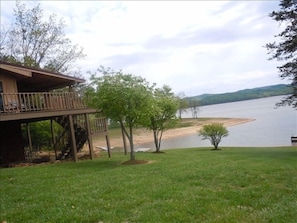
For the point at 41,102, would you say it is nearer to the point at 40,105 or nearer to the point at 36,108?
the point at 40,105

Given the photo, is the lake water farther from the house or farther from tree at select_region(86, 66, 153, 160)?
the house

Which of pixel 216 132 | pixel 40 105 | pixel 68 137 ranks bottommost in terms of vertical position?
pixel 216 132

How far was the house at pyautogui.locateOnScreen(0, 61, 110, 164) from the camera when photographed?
1416 cm

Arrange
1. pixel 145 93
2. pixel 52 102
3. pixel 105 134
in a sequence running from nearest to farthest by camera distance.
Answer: pixel 145 93 → pixel 52 102 → pixel 105 134

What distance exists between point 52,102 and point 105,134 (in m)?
5.36

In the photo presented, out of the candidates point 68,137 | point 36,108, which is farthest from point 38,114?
point 68,137

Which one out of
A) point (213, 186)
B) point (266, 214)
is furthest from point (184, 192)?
point (266, 214)

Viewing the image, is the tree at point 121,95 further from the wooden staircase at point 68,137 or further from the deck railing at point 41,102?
the wooden staircase at point 68,137

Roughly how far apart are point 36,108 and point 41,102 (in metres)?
0.82

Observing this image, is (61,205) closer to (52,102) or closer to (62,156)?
(52,102)

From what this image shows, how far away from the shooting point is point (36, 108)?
14672 millimetres

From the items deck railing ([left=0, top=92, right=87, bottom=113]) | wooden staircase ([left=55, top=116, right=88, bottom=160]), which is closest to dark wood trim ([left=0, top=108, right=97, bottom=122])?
deck railing ([left=0, top=92, right=87, bottom=113])

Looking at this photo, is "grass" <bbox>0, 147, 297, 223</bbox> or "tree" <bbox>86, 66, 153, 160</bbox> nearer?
"grass" <bbox>0, 147, 297, 223</bbox>

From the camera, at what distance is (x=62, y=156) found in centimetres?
1828
